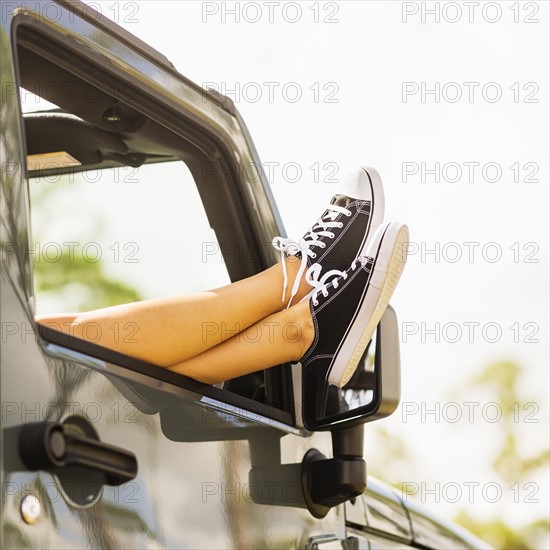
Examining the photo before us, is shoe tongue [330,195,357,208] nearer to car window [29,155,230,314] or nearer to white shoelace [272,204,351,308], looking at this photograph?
white shoelace [272,204,351,308]

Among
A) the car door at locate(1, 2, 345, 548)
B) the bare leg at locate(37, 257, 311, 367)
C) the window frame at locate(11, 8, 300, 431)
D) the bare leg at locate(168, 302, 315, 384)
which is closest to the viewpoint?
the car door at locate(1, 2, 345, 548)

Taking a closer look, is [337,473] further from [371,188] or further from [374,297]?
[371,188]

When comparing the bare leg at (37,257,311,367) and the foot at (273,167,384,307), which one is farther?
the foot at (273,167,384,307)

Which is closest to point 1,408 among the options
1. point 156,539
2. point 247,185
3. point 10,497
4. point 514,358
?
point 10,497

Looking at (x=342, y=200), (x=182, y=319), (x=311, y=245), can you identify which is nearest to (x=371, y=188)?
(x=342, y=200)

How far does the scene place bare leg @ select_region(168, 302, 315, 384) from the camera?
1.96 m

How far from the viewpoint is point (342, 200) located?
7.60ft

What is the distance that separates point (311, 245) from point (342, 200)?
17cm

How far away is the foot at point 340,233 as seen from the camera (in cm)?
218

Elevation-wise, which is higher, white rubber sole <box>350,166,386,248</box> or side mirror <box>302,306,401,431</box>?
white rubber sole <box>350,166,386,248</box>

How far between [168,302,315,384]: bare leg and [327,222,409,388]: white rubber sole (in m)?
0.09

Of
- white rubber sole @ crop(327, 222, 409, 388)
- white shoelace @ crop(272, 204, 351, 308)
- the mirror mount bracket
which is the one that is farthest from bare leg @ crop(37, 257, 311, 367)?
the mirror mount bracket

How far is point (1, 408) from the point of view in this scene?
127cm

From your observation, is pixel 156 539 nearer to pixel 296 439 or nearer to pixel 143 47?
pixel 296 439
